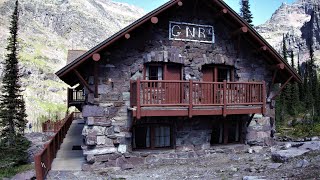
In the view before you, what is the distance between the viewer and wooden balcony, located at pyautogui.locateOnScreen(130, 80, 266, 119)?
12344 mm

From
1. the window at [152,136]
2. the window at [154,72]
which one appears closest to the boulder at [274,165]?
the window at [152,136]

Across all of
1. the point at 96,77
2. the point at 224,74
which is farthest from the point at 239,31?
the point at 96,77

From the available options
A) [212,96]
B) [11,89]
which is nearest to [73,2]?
[11,89]

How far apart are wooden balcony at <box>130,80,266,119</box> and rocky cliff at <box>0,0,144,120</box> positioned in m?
66.5

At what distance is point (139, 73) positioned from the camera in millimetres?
13719

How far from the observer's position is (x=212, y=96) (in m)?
13.4

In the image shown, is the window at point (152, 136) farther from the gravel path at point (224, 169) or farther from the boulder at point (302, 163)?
the boulder at point (302, 163)

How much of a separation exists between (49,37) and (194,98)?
5418 inches

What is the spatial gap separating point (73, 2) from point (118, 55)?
562ft

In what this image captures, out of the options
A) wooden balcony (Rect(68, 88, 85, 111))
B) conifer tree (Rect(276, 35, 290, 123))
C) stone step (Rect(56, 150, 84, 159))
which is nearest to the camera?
stone step (Rect(56, 150, 84, 159))

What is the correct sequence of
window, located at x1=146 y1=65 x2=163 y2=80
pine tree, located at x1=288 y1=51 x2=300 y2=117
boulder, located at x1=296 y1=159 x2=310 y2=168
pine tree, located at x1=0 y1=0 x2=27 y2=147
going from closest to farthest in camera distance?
boulder, located at x1=296 y1=159 x2=310 y2=168 → window, located at x1=146 y1=65 x2=163 y2=80 → pine tree, located at x1=0 y1=0 x2=27 y2=147 → pine tree, located at x1=288 y1=51 x2=300 y2=117

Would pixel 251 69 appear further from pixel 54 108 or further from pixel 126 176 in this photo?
pixel 54 108

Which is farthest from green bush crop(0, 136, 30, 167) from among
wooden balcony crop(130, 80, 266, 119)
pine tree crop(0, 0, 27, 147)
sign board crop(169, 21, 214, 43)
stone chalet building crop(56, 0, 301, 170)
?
sign board crop(169, 21, 214, 43)

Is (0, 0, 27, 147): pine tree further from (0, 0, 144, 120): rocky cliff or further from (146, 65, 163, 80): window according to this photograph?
(0, 0, 144, 120): rocky cliff
